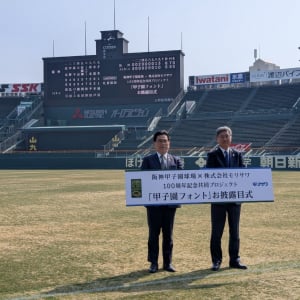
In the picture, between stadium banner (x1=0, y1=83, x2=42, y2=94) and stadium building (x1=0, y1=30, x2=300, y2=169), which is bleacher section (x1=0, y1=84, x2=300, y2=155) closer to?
stadium building (x1=0, y1=30, x2=300, y2=169)

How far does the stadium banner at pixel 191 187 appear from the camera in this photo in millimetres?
6914

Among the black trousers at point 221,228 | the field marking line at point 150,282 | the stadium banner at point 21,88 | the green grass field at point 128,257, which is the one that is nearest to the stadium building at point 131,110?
the stadium banner at point 21,88

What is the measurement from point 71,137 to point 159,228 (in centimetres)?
4733

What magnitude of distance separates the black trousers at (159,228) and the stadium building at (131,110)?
38067 mm

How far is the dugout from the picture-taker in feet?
169

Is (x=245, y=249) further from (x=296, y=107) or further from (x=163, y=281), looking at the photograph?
(x=296, y=107)

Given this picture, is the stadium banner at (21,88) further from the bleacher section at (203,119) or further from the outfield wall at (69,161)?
the outfield wall at (69,161)

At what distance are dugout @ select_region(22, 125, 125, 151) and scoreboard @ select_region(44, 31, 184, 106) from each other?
11.3 ft

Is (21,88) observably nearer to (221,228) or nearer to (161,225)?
(161,225)

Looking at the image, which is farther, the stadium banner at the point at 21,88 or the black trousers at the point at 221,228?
the stadium banner at the point at 21,88

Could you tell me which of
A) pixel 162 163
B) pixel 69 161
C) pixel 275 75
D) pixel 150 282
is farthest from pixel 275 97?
pixel 150 282

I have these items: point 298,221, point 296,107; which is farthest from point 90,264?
point 296,107

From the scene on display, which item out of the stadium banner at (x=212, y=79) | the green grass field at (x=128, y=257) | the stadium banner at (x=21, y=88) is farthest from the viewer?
the stadium banner at (x=21, y=88)

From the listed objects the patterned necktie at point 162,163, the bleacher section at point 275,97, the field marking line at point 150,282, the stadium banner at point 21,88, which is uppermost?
the stadium banner at point 21,88
